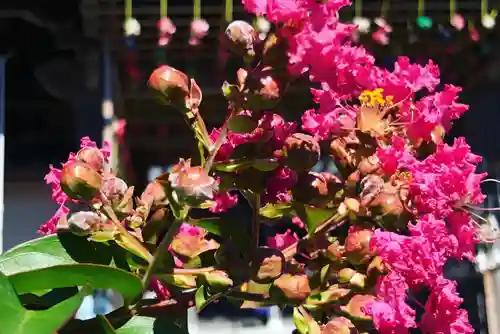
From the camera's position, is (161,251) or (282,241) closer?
(161,251)

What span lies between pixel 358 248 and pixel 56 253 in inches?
7.7

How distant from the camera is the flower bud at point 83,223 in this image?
464 millimetres

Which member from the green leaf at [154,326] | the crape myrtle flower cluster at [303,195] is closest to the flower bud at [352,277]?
the crape myrtle flower cluster at [303,195]

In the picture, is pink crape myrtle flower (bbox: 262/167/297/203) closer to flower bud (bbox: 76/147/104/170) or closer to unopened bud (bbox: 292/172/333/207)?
unopened bud (bbox: 292/172/333/207)

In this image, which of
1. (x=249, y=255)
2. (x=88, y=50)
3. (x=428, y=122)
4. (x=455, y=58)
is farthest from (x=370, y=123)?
(x=455, y=58)

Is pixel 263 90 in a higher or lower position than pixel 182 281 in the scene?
higher

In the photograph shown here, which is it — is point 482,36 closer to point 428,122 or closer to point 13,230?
point 13,230

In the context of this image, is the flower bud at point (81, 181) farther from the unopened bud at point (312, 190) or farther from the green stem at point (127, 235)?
the unopened bud at point (312, 190)

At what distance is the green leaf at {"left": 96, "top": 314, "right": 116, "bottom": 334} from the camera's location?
17.1 inches

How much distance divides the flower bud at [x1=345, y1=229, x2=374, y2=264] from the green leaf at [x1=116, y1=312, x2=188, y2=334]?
11 centimetres

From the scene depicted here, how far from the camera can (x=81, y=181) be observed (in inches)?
18.6

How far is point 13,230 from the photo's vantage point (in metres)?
2.28

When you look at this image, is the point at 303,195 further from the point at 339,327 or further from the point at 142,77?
the point at 142,77

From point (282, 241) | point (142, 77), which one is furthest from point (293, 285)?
point (142, 77)
